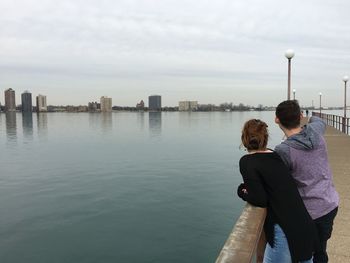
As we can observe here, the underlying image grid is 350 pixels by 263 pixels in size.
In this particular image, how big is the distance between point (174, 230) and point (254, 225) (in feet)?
33.0

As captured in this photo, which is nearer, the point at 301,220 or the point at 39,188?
the point at 301,220

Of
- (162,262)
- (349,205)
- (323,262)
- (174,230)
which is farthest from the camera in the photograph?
(174,230)

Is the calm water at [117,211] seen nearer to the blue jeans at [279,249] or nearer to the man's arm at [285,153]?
the blue jeans at [279,249]

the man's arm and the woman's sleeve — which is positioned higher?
the man's arm

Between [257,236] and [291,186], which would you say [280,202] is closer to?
[291,186]

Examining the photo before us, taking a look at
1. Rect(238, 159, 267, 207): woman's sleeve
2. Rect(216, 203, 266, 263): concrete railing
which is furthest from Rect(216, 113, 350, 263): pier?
Rect(238, 159, 267, 207): woman's sleeve

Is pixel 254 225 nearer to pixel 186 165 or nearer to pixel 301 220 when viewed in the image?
pixel 301 220

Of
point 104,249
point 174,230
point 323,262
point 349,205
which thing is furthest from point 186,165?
point 323,262

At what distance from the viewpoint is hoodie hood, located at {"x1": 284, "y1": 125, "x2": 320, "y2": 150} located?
3.10 meters

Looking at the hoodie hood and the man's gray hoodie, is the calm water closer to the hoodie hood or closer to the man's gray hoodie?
the man's gray hoodie

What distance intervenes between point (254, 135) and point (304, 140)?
1.45 feet

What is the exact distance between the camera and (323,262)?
348 centimetres

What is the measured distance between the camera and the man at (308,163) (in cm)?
310

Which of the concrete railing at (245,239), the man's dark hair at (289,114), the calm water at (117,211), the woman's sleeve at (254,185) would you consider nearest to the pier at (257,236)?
the concrete railing at (245,239)
